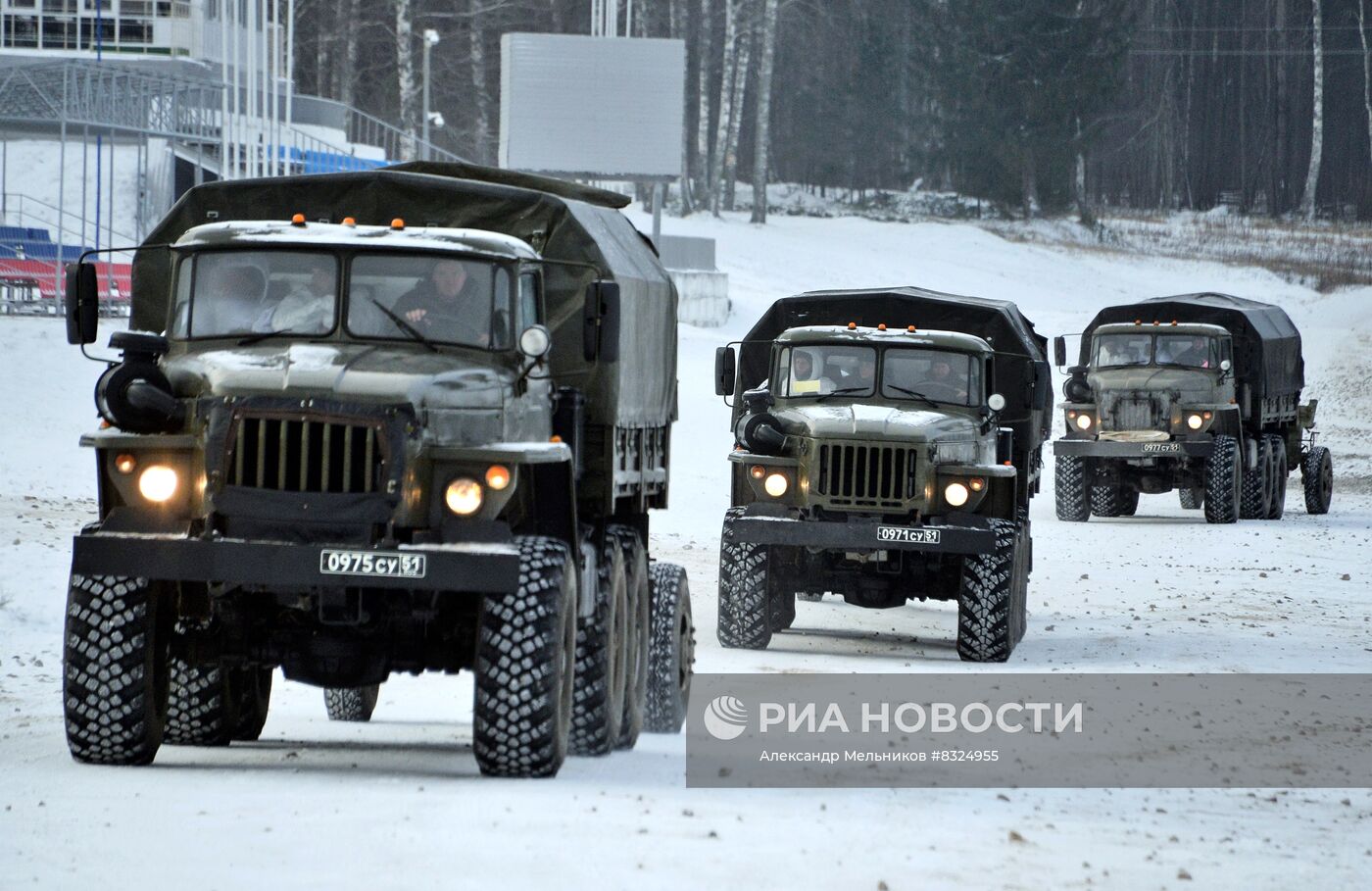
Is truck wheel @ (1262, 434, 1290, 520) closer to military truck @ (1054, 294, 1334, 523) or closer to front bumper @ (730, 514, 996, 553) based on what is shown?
military truck @ (1054, 294, 1334, 523)

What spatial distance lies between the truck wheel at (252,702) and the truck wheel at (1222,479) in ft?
60.3

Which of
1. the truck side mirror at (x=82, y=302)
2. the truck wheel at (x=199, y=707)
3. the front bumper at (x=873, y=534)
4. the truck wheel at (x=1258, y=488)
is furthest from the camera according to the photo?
the truck wheel at (x=1258, y=488)

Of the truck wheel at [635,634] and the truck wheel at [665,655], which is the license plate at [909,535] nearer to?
the truck wheel at [665,655]

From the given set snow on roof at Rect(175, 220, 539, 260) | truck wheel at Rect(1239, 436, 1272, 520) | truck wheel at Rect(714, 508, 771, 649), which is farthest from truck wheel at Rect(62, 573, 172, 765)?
truck wheel at Rect(1239, 436, 1272, 520)

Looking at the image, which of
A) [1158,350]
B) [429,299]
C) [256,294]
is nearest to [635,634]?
[429,299]

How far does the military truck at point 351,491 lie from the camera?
8.31 meters

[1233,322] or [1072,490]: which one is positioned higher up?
[1233,322]

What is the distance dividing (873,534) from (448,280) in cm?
572

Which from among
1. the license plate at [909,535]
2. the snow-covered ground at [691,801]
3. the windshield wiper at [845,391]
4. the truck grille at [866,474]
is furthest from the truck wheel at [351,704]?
the windshield wiper at [845,391]

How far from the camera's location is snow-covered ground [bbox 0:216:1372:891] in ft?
22.2

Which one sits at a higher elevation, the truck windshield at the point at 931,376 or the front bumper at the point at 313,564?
the truck windshield at the point at 931,376

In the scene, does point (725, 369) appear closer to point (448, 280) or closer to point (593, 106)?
point (448, 280)

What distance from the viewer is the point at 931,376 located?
15.4 m

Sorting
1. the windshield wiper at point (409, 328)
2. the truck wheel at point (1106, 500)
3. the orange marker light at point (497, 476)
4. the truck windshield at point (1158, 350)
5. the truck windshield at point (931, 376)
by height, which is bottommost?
the truck wheel at point (1106, 500)
